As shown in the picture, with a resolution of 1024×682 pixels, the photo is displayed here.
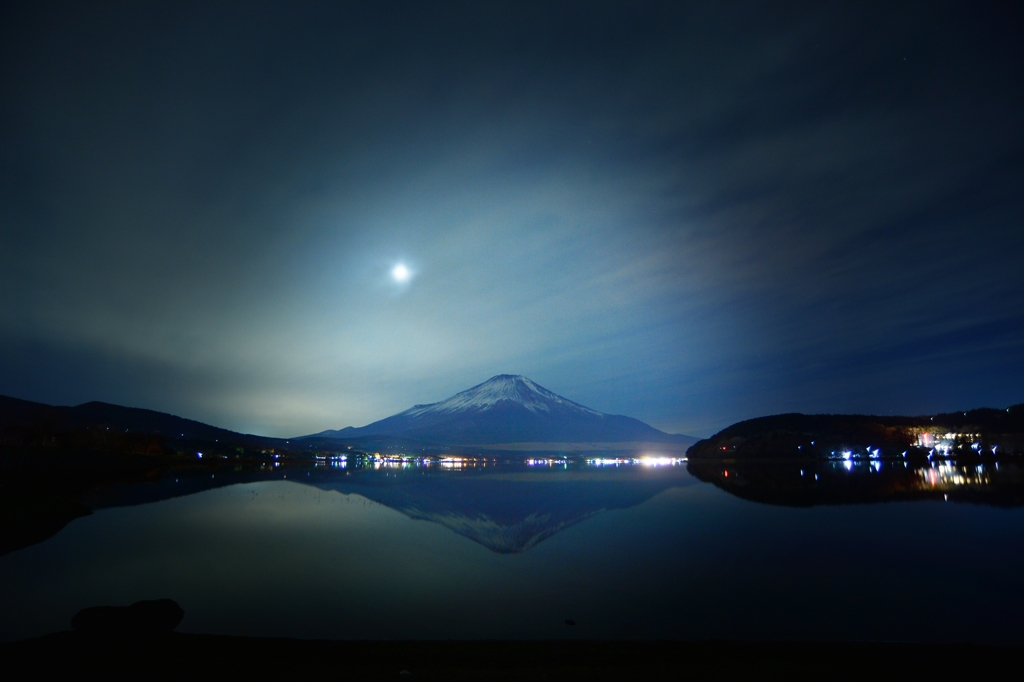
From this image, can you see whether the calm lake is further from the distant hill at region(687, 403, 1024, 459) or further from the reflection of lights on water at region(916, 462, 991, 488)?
the distant hill at region(687, 403, 1024, 459)

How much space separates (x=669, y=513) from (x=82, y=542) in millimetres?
32207

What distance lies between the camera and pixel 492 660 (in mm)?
→ 9609

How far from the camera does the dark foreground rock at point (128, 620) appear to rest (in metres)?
10.8

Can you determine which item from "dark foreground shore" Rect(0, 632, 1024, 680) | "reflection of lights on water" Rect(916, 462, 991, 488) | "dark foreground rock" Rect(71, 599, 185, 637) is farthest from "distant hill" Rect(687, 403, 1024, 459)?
"dark foreground rock" Rect(71, 599, 185, 637)

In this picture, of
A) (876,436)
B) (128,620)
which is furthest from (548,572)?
(876,436)

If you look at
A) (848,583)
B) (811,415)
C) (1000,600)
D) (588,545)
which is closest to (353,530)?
(588,545)

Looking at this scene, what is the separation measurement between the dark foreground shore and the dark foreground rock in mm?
350

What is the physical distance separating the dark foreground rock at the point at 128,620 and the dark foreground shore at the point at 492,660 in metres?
0.35

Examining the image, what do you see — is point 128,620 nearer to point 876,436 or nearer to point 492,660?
point 492,660

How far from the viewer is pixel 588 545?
23.5 metres

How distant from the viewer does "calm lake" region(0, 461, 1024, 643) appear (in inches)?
507

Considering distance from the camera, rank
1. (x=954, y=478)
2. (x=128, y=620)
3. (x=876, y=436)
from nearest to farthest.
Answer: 1. (x=128, y=620)
2. (x=954, y=478)
3. (x=876, y=436)

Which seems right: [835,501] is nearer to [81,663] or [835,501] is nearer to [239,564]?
[239,564]

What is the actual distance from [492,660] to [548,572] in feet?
31.1
